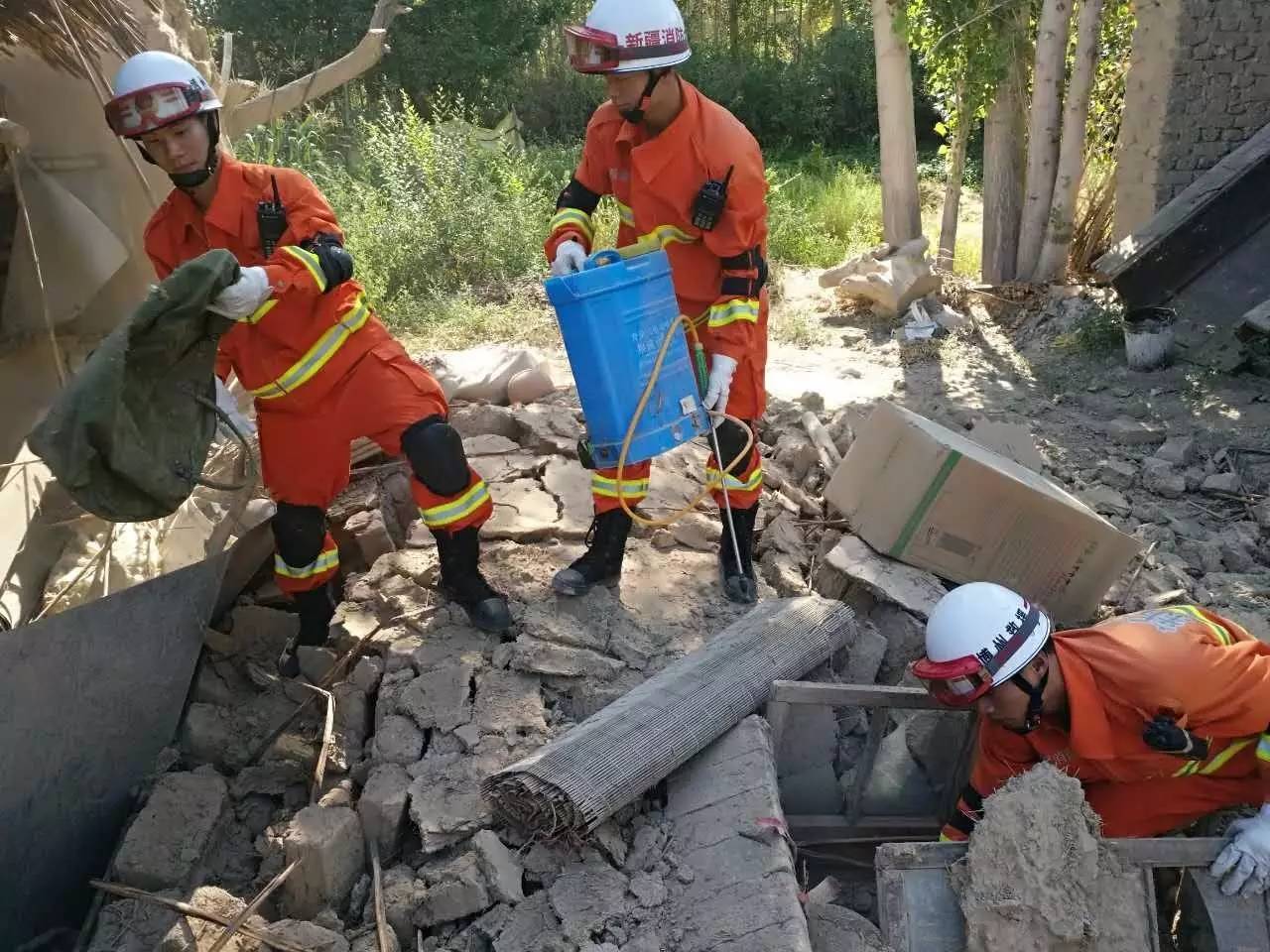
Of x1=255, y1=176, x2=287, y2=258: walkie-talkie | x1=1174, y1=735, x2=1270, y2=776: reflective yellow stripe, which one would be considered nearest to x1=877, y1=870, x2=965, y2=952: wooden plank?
x1=1174, y1=735, x2=1270, y2=776: reflective yellow stripe

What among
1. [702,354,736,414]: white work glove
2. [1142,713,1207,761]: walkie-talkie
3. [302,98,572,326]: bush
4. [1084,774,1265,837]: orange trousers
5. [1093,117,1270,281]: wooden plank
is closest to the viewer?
[1142,713,1207,761]: walkie-talkie

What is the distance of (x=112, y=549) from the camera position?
3.62m

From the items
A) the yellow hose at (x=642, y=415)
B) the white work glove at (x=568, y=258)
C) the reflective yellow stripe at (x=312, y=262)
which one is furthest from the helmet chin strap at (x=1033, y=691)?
the reflective yellow stripe at (x=312, y=262)

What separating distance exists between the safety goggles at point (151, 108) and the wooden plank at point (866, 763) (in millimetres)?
2607

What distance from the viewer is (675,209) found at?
329 centimetres

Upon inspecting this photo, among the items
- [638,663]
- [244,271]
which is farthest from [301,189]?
[638,663]

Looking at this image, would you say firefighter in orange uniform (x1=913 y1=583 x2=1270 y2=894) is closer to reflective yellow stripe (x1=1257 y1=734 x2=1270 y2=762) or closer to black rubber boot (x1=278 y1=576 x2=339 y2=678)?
reflective yellow stripe (x1=1257 y1=734 x2=1270 y2=762)

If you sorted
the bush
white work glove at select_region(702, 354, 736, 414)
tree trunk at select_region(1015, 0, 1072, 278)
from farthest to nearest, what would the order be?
the bush, tree trunk at select_region(1015, 0, 1072, 278), white work glove at select_region(702, 354, 736, 414)

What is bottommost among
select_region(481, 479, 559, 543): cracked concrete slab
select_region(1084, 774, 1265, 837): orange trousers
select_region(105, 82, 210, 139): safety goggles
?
select_region(1084, 774, 1265, 837): orange trousers

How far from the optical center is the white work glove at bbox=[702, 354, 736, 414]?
3.25m

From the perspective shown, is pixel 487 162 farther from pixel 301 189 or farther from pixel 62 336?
pixel 301 189

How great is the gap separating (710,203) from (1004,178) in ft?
20.3

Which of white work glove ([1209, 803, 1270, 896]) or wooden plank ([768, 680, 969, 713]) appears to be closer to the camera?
white work glove ([1209, 803, 1270, 896])

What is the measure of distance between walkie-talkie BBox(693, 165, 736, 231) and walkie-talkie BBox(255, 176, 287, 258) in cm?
124
